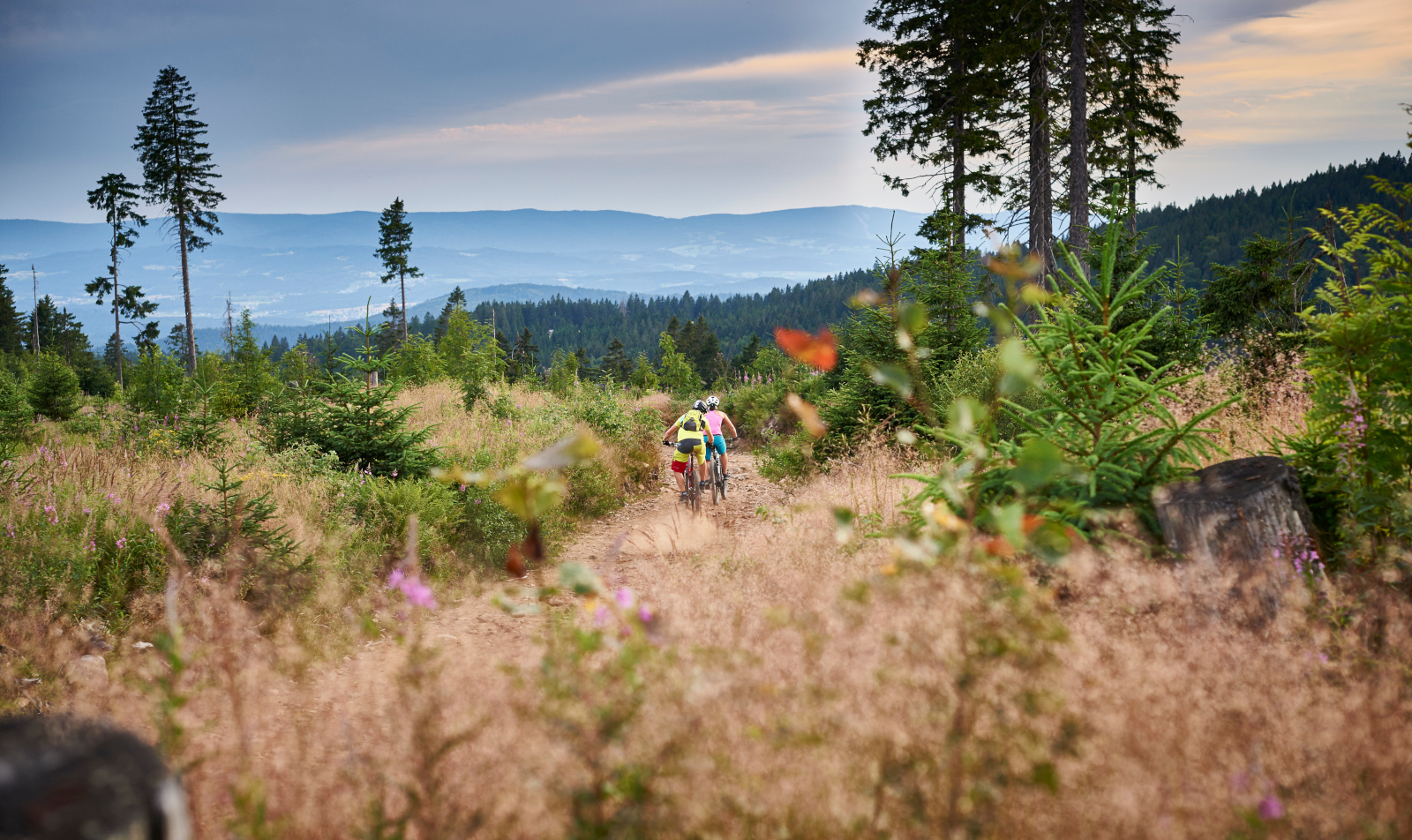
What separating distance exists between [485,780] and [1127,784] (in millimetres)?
1740

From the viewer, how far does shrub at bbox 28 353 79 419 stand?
774 inches

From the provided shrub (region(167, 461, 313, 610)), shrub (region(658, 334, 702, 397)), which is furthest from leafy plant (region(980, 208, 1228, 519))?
shrub (region(658, 334, 702, 397))

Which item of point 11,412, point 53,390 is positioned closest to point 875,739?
point 11,412

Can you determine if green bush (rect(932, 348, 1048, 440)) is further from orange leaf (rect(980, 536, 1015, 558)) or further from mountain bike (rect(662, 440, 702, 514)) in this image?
orange leaf (rect(980, 536, 1015, 558))

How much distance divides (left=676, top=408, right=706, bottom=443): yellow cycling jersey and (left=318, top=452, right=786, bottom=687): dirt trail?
3.47ft

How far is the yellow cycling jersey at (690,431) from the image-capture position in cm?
995

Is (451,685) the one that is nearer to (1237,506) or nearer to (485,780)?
(485,780)

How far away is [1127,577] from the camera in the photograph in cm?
265

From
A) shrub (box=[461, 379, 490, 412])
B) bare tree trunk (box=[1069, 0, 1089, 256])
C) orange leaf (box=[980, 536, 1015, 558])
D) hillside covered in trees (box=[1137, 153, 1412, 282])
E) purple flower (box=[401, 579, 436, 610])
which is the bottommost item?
purple flower (box=[401, 579, 436, 610])

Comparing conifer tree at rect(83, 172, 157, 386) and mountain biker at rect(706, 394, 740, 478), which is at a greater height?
conifer tree at rect(83, 172, 157, 386)

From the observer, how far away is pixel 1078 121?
13320 millimetres

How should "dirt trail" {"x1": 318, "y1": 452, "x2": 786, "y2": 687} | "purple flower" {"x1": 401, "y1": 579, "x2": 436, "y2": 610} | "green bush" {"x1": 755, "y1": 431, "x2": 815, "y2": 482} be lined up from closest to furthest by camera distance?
"purple flower" {"x1": 401, "y1": 579, "x2": 436, "y2": 610} < "dirt trail" {"x1": 318, "y1": 452, "x2": 786, "y2": 687} < "green bush" {"x1": 755, "y1": 431, "x2": 815, "y2": 482}

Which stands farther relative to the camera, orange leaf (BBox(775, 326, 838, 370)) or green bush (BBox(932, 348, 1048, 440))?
green bush (BBox(932, 348, 1048, 440))

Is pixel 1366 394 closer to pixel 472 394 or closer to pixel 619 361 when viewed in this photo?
pixel 472 394
